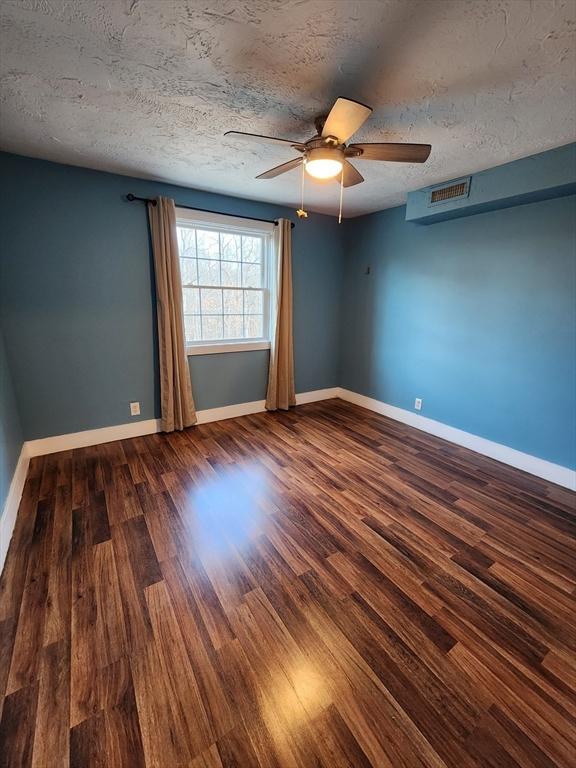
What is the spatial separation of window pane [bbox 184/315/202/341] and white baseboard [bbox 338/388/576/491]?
237 cm

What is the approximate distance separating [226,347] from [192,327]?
44 centimetres

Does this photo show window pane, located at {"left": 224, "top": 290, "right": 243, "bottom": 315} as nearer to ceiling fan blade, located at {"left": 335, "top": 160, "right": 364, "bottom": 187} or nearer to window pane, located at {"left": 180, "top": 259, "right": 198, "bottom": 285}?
window pane, located at {"left": 180, "top": 259, "right": 198, "bottom": 285}

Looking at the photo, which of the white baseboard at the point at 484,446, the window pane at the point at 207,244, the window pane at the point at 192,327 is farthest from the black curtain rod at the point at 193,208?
the white baseboard at the point at 484,446

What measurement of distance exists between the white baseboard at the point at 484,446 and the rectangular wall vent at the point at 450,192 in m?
2.19

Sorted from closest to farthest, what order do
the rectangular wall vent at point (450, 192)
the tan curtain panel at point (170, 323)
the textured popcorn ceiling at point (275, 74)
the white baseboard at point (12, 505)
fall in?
the textured popcorn ceiling at point (275, 74) < the white baseboard at point (12, 505) < the rectangular wall vent at point (450, 192) < the tan curtain panel at point (170, 323)

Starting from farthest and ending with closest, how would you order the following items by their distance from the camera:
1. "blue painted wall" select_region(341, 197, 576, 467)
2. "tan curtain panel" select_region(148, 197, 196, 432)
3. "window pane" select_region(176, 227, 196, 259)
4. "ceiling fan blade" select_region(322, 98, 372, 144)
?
"window pane" select_region(176, 227, 196, 259), "tan curtain panel" select_region(148, 197, 196, 432), "blue painted wall" select_region(341, 197, 576, 467), "ceiling fan blade" select_region(322, 98, 372, 144)

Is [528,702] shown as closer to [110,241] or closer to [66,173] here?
[110,241]

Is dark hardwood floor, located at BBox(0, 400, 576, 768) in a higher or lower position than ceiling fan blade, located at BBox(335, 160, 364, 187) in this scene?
lower

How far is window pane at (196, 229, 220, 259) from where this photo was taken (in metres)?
3.32

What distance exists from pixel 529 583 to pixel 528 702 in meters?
0.67

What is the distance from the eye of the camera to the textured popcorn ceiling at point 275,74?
1.16 meters

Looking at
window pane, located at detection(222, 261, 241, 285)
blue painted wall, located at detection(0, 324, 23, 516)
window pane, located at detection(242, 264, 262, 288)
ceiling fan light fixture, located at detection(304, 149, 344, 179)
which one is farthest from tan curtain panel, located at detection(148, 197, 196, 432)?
ceiling fan light fixture, located at detection(304, 149, 344, 179)

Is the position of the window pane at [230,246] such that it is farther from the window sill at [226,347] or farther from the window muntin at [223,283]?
the window sill at [226,347]

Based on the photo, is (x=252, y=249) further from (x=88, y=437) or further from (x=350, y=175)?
(x=88, y=437)
